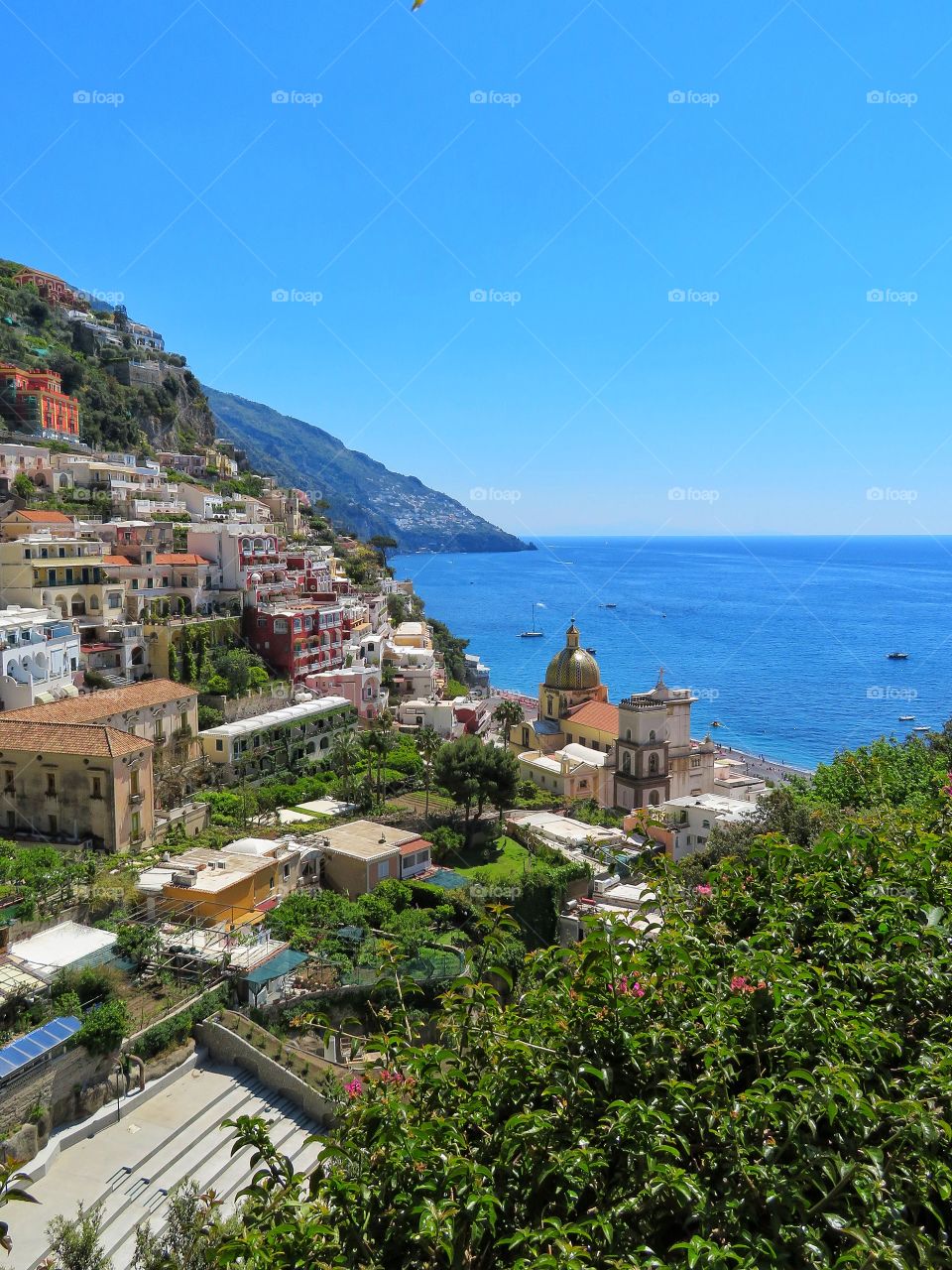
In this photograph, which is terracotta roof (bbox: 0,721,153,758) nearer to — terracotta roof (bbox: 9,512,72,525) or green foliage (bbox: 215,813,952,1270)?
terracotta roof (bbox: 9,512,72,525)

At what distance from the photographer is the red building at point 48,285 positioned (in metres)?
72.2

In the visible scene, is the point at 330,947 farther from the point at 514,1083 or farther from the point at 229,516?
the point at 229,516

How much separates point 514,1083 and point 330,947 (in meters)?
13.2

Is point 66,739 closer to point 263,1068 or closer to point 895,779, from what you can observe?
point 263,1068

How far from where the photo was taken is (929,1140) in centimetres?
373

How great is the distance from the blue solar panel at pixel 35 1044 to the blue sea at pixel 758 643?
47.4m

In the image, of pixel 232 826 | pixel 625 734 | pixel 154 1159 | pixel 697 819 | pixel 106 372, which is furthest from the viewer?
pixel 106 372

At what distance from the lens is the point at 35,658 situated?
83.1 ft

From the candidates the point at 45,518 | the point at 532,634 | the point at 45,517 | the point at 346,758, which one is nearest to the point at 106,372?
the point at 45,517

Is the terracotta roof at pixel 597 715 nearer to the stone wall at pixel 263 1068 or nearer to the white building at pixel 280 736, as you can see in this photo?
the white building at pixel 280 736

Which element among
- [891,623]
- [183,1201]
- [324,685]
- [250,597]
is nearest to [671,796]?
[324,685]

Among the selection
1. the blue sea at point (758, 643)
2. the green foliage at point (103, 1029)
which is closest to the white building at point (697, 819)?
the green foliage at point (103, 1029)

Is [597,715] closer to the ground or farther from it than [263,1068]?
farther from it

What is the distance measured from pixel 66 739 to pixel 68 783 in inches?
37.8
